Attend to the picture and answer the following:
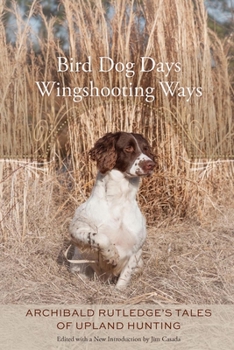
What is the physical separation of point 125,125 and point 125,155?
163 centimetres

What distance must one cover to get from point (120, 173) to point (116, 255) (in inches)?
22.0

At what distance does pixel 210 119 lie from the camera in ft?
21.5

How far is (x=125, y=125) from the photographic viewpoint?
6.34 meters

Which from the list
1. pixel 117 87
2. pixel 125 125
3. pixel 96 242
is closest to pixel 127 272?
pixel 96 242

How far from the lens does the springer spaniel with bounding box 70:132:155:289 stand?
4.73 meters

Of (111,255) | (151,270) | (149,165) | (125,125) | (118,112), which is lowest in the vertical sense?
(151,270)

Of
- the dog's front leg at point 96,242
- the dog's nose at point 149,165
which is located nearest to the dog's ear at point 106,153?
the dog's nose at point 149,165

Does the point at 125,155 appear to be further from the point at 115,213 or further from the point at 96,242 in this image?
the point at 96,242

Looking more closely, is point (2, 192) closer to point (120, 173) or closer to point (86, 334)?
point (120, 173)

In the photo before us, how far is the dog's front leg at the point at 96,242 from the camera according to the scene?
15.3 ft

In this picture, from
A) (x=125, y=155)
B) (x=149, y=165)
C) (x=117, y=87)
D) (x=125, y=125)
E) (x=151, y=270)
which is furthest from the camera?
(x=125, y=125)

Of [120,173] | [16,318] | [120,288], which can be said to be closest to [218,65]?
[120,173]

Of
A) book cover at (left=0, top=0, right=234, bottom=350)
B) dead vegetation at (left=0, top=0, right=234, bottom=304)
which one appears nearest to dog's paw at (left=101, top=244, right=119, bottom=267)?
book cover at (left=0, top=0, right=234, bottom=350)

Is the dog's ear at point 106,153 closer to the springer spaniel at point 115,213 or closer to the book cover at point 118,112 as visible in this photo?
the springer spaniel at point 115,213
